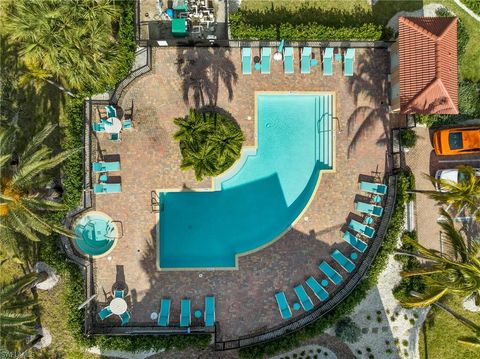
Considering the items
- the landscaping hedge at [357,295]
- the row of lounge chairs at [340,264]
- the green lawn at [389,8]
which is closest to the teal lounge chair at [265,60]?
the green lawn at [389,8]

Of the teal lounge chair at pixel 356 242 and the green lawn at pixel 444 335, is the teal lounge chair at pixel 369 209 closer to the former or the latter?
the teal lounge chair at pixel 356 242

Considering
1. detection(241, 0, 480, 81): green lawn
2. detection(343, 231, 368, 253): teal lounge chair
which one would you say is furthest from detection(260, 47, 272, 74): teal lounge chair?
detection(343, 231, 368, 253): teal lounge chair

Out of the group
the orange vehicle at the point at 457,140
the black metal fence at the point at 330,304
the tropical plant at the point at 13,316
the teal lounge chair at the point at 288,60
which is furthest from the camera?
the black metal fence at the point at 330,304

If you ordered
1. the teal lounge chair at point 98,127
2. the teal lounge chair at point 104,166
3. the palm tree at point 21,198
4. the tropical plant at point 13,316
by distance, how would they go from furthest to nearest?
the teal lounge chair at point 104,166
the teal lounge chair at point 98,127
the palm tree at point 21,198
the tropical plant at point 13,316

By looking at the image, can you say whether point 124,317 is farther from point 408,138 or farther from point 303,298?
point 408,138

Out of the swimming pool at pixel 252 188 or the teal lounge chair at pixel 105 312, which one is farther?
the swimming pool at pixel 252 188

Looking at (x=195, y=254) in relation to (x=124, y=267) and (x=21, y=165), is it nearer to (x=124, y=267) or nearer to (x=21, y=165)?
(x=124, y=267)
